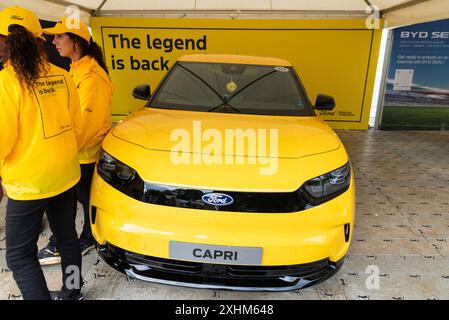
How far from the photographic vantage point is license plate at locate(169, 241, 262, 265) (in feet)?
5.62

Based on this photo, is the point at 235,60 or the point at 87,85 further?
the point at 235,60

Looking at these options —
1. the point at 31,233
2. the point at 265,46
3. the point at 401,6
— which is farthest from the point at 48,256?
the point at 401,6

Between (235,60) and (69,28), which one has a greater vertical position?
(69,28)

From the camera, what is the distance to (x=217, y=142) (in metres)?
2.05

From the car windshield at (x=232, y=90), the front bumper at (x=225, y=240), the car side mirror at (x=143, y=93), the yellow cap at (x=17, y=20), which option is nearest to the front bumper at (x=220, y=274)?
the front bumper at (x=225, y=240)

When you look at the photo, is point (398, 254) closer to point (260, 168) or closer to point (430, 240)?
point (430, 240)

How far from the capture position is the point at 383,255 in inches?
109

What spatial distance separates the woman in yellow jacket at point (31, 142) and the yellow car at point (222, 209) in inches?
11.3

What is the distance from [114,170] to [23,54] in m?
0.75

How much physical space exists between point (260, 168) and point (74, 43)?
1503 millimetres

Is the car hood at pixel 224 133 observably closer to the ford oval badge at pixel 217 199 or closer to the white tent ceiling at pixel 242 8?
the ford oval badge at pixel 217 199

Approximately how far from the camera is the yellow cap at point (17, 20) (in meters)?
1.46

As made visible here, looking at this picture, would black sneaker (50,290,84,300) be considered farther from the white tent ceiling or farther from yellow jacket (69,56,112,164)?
the white tent ceiling

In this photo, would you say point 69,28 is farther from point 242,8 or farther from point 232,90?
point 242,8
